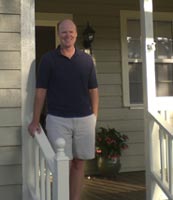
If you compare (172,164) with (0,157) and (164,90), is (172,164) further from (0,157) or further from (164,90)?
(164,90)

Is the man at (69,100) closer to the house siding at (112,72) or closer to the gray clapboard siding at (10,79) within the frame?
the gray clapboard siding at (10,79)

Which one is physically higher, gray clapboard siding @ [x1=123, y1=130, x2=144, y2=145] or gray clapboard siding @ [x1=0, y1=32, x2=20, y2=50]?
gray clapboard siding @ [x1=0, y1=32, x2=20, y2=50]

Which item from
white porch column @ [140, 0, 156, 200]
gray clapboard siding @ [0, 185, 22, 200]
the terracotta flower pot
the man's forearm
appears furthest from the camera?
the terracotta flower pot

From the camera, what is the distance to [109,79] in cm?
625

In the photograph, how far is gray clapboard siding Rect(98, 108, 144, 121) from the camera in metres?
6.23

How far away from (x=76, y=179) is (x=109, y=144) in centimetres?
263

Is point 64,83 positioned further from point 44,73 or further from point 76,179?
point 76,179

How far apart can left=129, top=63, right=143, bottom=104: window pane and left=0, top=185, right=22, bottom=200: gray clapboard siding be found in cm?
319

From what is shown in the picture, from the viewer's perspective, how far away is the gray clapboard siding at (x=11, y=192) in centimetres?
342

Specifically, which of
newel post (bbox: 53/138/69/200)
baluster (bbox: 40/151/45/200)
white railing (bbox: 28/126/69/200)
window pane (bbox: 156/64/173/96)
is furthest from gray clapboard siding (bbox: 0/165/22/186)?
window pane (bbox: 156/64/173/96)

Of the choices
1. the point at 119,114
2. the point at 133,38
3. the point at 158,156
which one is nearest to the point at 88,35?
the point at 133,38

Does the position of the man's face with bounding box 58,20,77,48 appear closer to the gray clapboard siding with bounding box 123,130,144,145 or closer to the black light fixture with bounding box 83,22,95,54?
the black light fixture with bounding box 83,22,95,54

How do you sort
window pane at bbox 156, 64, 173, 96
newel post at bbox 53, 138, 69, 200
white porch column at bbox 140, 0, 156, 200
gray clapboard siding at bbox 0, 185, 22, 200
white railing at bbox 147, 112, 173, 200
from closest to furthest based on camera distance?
newel post at bbox 53, 138, 69, 200 → gray clapboard siding at bbox 0, 185, 22, 200 → white railing at bbox 147, 112, 173, 200 → white porch column at bbox 140, 0, 156, 200 → window pane at bbox 156, 64, 173, 96

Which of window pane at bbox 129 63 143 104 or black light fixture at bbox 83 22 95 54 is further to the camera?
window pane at bbox 129 63 143 104
